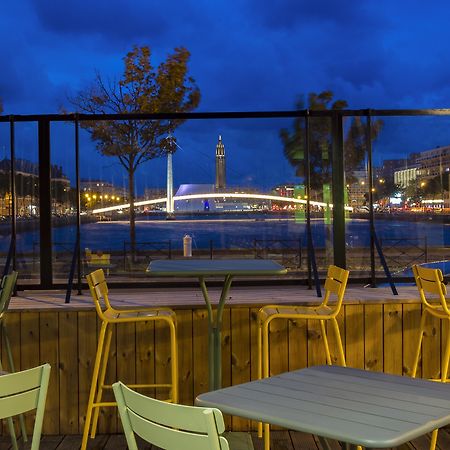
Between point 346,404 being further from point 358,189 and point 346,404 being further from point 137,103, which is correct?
point 137,103

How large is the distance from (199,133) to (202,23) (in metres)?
11.7

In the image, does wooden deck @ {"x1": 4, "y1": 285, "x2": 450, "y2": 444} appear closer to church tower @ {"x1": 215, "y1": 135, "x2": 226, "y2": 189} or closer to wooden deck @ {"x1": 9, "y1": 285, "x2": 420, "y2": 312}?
wooden deck @ {"x1": 9, "y1": 285, "x2": 420, "y2": 312}

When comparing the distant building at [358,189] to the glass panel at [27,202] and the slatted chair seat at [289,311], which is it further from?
the glass panel at [27,202]

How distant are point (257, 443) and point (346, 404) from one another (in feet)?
7.54

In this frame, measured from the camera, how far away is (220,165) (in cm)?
568

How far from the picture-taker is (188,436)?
1.57 meters

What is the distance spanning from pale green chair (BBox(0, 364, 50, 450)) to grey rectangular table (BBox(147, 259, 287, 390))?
1.55 meters

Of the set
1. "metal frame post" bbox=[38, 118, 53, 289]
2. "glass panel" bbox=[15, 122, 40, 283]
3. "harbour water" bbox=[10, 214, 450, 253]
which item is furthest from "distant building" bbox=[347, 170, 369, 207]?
"glass panel" bbox=[15, 122, 40, 283]

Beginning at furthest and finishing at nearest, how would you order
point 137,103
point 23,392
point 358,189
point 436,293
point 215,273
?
point 137,103 < point 358,189 < point 436,293 < point 215,273 < point 23,392

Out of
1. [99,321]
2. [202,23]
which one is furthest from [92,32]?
[99,321]

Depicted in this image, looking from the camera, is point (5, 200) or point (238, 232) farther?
point (238, 232)

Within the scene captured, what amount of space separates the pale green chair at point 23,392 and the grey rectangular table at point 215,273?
155 centimetres

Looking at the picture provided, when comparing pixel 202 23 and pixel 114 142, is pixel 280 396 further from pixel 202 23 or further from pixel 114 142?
pixel 202 23

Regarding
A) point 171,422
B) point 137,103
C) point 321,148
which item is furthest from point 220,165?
point 137,103
